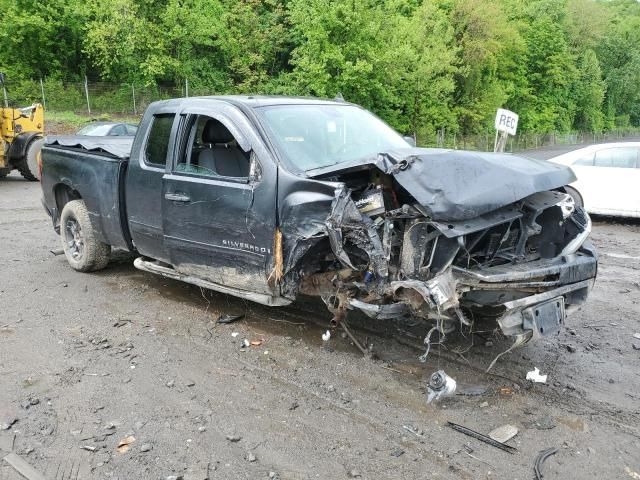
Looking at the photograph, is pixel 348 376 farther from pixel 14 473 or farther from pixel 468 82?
pixel 468 82

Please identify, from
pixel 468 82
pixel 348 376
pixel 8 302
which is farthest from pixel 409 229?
pixel 468 82

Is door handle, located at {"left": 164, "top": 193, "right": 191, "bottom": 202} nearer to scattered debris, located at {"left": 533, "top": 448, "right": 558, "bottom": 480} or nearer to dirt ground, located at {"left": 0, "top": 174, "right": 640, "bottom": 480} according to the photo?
dirt ground, located at {"left": 0, "top": 174, "right": 640, "bottom": 480}

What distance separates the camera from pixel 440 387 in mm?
3676

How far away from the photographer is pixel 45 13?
3064 cm

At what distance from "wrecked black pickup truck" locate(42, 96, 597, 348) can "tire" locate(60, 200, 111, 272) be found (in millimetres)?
978

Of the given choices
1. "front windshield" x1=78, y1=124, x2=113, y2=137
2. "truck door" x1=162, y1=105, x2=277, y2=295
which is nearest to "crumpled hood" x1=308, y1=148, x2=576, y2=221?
"truck door" x1=162, y1=105, x2=277, y2=295

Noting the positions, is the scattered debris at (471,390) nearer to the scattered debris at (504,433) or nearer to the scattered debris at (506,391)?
the scattered debris at (506,391)

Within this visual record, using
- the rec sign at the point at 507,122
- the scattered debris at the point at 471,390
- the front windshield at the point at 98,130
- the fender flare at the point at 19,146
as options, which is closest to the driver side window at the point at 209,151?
the scattered debris at the point at 471,390

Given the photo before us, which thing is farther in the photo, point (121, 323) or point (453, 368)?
point (121, 323)

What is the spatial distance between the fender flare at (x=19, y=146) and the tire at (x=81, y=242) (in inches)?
394

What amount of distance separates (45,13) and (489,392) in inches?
1354

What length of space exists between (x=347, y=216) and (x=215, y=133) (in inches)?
75.4

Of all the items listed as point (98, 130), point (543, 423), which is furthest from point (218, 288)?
point (98, 130)

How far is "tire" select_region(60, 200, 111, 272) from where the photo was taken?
6.37 m
